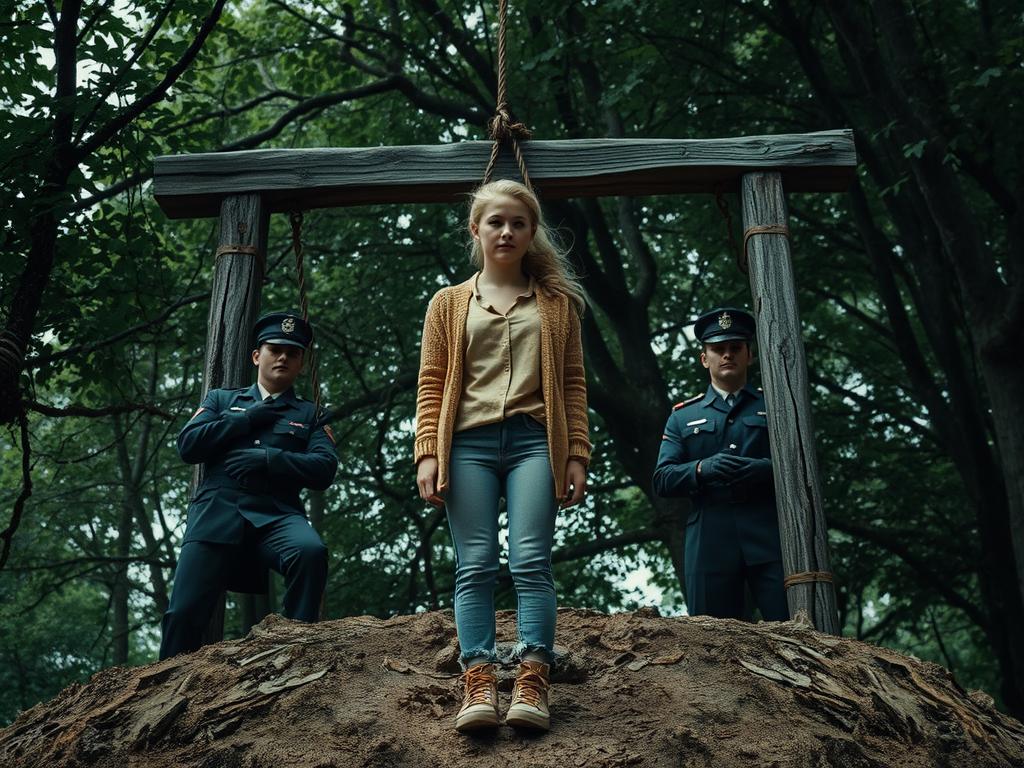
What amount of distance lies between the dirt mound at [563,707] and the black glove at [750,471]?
0.92 m

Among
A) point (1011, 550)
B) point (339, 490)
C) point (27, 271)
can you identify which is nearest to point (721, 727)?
point (27, 271)

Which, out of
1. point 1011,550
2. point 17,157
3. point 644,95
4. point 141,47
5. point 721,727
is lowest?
point 721,727

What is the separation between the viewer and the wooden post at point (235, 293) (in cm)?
613

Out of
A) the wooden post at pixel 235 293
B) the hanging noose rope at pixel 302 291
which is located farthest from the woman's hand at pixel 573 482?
the wooden post at pixel 235 293

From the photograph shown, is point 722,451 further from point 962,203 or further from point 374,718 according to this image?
point 962,203

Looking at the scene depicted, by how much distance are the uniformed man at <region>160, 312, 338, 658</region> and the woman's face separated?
161 cm

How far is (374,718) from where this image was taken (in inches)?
165

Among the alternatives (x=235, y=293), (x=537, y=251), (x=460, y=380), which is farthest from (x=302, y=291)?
(x=460, y=380)

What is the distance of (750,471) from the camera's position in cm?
585

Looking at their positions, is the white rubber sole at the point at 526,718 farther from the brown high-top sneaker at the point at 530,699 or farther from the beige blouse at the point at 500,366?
the beige blouse at the point at 500,366

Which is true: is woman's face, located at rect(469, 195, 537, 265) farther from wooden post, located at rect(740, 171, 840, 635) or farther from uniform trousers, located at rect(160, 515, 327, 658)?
wooden post, located at rect(740, 171, 840, 635)

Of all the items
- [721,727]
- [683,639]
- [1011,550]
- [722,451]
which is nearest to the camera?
[721,727]

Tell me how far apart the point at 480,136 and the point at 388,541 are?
14.8ft

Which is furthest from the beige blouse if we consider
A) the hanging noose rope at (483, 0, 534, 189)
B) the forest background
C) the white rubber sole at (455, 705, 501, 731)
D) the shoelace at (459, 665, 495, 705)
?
the forest background
